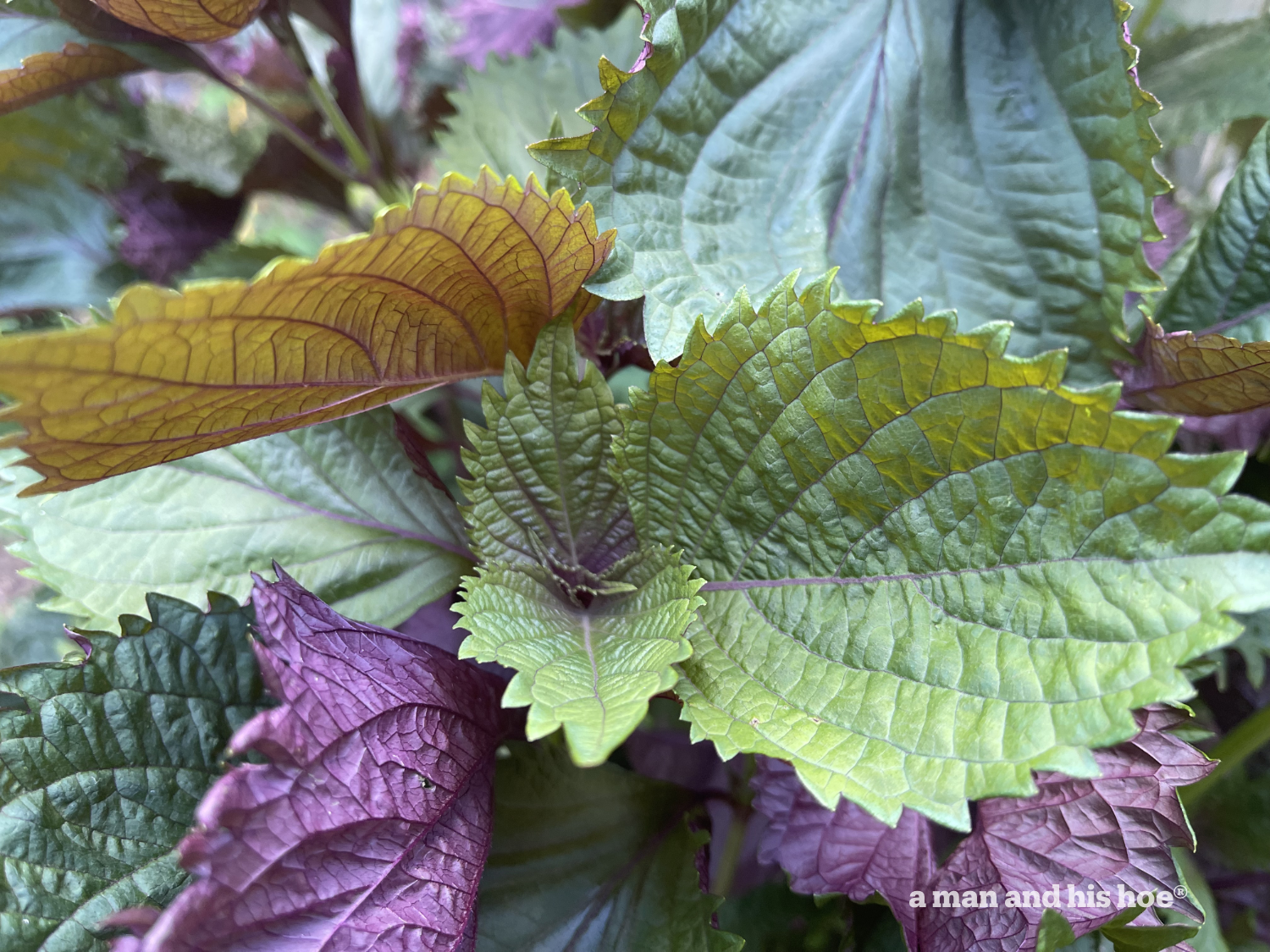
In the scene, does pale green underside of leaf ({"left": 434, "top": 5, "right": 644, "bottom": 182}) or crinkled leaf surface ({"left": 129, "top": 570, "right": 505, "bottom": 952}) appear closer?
crinkled leaf surface ({"left": 129, "top": 570, "right": 505, "bottom": 952})

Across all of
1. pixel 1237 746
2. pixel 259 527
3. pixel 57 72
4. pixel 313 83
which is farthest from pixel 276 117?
pixel 1237 746

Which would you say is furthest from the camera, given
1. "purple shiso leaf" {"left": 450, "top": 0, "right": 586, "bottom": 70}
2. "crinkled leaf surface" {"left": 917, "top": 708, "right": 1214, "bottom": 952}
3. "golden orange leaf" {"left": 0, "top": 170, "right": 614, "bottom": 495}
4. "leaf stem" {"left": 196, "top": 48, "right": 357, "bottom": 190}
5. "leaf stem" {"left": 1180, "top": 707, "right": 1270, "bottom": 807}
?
"purple shiso leaf" {"left": 450, "top": 0, "right": 586, "bottom": 70}

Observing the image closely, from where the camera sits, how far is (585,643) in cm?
41

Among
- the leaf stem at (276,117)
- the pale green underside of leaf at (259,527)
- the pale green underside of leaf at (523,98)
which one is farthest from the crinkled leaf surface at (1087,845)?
the leaf stem at (276,117)

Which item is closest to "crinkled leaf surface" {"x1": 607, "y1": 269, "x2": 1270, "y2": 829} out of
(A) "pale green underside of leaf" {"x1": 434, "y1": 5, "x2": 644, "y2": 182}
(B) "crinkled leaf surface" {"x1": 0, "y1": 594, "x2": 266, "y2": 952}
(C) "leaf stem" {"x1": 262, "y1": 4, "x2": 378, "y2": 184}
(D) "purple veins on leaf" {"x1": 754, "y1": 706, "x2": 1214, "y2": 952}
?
(D) "purple veins on leaf" {"x1": 754, "y1": 706, "x2": 1214, "y2": 952}

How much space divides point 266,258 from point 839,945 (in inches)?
27.7

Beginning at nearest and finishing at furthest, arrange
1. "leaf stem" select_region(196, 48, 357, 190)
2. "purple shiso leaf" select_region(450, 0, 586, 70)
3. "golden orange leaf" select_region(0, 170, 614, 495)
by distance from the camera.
A: "golden orange leaf" select_region(0, 170, 614, 495)
"leaf stem" select_region(196, 48, 357, 190)
"purple shiso leaf" select_region(450, 0, 586, 70)

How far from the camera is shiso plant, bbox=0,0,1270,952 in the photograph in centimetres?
32

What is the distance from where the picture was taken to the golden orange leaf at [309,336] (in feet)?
0.93

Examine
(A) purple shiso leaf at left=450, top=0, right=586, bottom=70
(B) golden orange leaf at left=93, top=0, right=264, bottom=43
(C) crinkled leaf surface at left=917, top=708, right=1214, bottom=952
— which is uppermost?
(A) purple shiso leaf at left=450, top=0, right=586, bottom=70

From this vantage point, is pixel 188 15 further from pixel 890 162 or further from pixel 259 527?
pixel 890 162

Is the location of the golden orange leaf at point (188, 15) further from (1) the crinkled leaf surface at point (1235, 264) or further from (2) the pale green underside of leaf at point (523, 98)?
(1) the crinkled leaf surface at point (1235, 264)

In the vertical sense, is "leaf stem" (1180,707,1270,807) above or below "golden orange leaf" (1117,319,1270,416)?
below

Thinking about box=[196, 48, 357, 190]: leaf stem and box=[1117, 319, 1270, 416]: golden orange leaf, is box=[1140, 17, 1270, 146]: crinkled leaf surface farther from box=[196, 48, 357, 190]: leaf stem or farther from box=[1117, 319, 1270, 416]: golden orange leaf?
box=[196, 48, 357, 190]: leaf stem
